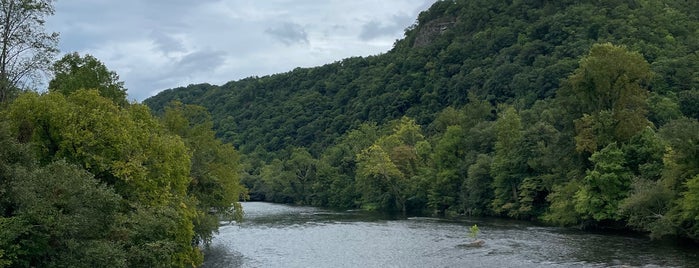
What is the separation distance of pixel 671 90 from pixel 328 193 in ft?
218


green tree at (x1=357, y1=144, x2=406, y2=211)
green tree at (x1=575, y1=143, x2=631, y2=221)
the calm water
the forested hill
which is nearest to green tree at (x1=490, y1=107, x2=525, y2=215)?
the calm water

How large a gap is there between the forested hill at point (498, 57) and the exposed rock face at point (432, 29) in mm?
351

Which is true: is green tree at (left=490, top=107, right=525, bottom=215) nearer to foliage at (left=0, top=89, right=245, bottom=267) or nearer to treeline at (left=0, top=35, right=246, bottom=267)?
treeline at (left=0, top=35, right=246, bottom=267)

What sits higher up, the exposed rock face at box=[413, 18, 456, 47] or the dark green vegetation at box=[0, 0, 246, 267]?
the exposed rock face at box=[413, 18, 456, 47]

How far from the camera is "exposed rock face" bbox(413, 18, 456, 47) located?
190500mm

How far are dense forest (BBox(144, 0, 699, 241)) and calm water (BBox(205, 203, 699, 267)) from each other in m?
4.49

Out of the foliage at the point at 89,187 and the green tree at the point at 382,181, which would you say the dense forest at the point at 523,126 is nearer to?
the green tree at the point at 382,181

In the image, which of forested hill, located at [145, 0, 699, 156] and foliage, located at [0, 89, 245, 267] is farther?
forested hill, located at [145, 0, 699, 156]

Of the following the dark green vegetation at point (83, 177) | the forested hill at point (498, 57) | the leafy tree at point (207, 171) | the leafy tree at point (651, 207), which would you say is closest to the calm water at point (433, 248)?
the leafy tree at point (651, 207)

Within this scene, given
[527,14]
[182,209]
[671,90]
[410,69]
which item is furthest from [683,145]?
[410,69]

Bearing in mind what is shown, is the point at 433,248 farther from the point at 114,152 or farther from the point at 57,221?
the point at 57,221

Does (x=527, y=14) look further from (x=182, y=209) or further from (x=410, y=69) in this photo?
(x=182, y=209)

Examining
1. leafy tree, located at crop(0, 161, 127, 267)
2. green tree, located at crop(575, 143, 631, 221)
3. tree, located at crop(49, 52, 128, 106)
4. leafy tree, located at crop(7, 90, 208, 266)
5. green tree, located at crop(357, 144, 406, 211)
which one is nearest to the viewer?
leafy tree, located at crop(0, 161, 127, 267)

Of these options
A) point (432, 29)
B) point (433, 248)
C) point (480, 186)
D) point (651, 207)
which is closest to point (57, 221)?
point (433, 248)
